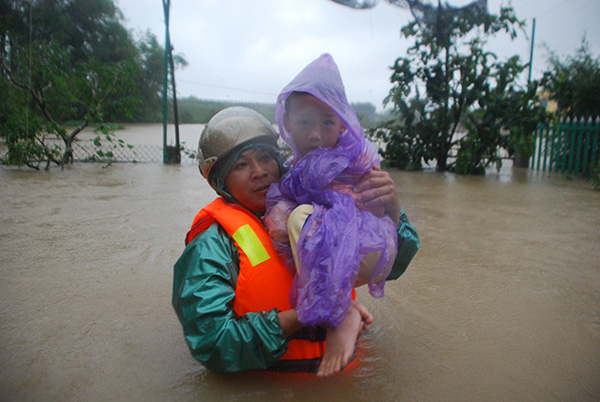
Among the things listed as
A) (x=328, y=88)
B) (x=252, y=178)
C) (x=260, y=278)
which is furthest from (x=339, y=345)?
(x=328, y=88)

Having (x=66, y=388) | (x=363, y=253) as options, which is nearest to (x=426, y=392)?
(x=363, y=253)

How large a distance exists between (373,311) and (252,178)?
4.17ft

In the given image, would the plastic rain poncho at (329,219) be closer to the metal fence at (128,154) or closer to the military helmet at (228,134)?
the military helmet at (228,134)

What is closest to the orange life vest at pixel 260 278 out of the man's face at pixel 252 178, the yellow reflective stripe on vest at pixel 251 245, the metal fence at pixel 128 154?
the yellow reflective stripe on vest at pixel 251 245

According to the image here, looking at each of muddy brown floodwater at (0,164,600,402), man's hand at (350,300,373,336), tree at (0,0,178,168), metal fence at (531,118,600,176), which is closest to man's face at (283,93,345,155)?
man's hand at (350,300,373,336)

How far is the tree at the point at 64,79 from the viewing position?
8.16 meters

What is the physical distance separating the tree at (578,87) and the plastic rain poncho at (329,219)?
400 inches

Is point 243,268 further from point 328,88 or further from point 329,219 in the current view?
point 328,88

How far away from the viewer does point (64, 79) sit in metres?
10.0

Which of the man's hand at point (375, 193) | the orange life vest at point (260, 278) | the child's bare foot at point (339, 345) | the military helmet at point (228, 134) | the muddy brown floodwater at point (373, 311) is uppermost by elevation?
the military helmet at point (228, 134)

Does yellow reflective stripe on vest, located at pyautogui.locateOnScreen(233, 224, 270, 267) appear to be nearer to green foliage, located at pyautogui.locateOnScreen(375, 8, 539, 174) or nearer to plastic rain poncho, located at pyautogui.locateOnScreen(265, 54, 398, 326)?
plastic rain poncho, located at pyautogui.locateOnScreen(265, 54, 398, 326)

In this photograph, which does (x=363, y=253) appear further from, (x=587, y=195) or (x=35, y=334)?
(x=587, y=195)

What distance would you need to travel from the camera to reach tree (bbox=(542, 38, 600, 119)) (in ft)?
34.0

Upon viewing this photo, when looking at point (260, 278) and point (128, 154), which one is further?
point (128, 154)
